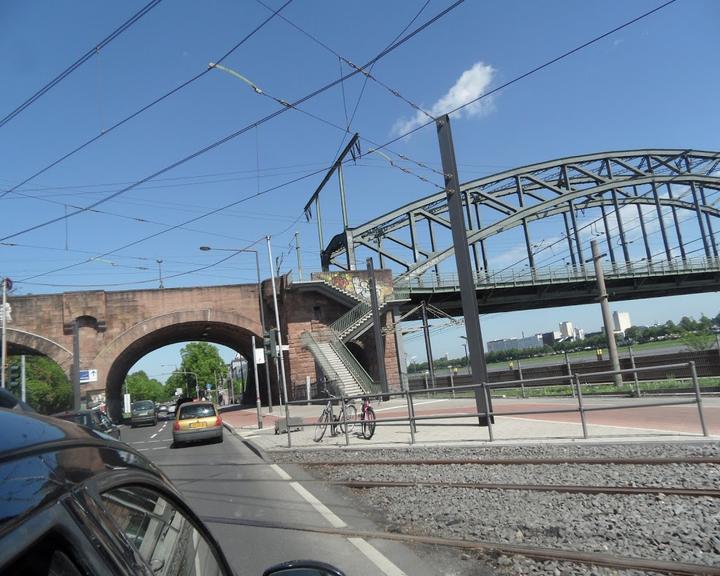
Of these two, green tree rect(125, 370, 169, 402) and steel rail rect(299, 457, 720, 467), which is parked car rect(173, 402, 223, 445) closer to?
steel rail rect(299, 457, 720, 467)

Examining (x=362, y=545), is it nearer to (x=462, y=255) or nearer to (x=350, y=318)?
(x=462, y=255)

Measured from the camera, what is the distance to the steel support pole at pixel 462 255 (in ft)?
51.6

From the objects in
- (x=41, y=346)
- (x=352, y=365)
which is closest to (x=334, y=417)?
(x=352, y=365)

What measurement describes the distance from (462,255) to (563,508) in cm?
1043

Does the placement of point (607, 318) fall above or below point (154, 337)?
below

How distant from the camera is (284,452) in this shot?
1396 centimetres

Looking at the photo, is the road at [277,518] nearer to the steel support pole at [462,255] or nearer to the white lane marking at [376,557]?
the white lane marking at [376,557]

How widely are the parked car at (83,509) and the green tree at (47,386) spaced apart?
4323cm

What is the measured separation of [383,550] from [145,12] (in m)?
10.2

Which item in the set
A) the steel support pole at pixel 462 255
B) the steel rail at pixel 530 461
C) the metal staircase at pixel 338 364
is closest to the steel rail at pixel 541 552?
the steel rail at pixel 530 461

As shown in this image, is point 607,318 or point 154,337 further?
point 154,337

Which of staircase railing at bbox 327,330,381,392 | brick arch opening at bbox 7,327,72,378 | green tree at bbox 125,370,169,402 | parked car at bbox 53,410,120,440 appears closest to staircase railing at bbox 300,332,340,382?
staircase railing at bbox 327,330,381,392

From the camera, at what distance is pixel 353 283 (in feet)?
141

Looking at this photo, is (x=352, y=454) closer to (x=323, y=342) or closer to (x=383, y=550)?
(x=383, y=550)
